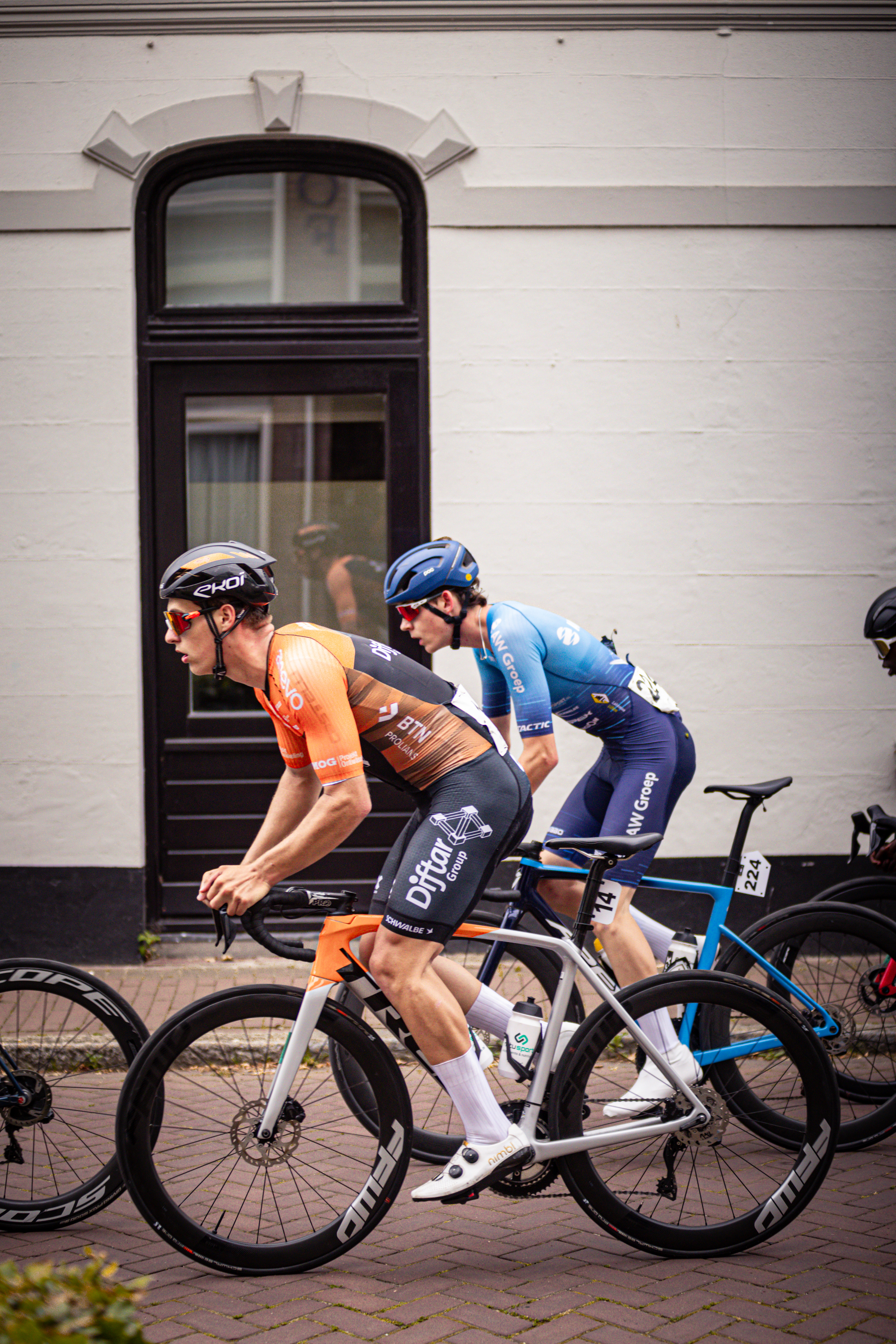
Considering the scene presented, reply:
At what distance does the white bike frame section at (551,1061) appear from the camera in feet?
10.7

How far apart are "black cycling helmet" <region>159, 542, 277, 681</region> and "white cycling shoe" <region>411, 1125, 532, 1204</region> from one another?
1.50 m

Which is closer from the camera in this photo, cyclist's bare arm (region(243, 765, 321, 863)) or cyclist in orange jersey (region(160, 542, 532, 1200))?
cyclist in orange jersey (region(160, 542, 532, 1200))

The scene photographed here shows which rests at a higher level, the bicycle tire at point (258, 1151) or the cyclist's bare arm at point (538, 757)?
the cyclist's bare arm at point (538, 757)

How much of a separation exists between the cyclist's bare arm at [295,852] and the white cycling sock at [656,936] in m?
1.53

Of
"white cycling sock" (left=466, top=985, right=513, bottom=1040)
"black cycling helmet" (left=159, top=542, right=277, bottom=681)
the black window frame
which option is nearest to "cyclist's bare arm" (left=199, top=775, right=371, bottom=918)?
"black cycling helmet" (left=159, top=542, right=277, bottom=681)

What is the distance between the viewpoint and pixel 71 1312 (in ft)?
5.10

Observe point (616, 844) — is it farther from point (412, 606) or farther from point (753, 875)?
point (412, 606)

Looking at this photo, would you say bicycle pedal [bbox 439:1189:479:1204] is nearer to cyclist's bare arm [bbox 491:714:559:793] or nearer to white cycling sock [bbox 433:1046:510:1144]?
white cycling sock [bbox 433:1046:510:1144]

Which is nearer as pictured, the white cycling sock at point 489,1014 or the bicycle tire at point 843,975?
the white cycling sock at point 489,1014

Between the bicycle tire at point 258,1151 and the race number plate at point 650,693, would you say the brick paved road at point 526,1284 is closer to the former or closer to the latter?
the bicycle tire at point 258,1151

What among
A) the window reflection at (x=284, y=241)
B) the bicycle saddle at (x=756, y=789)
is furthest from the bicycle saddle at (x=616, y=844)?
the window reflection at (x=284, y=241)

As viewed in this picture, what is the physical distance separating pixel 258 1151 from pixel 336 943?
0.59 meters

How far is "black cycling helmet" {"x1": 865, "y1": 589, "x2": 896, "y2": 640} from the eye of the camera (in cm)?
465

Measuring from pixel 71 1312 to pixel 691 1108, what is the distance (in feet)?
7.63
